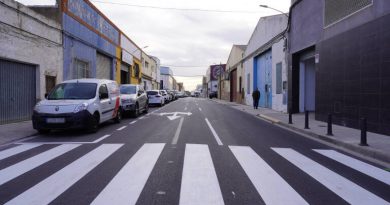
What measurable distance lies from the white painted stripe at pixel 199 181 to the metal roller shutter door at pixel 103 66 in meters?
22.2

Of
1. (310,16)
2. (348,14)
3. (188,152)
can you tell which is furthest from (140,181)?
(310,16)

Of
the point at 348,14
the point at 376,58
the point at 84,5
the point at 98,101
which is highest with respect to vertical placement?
the point at 84,5

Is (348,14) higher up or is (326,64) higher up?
(348,14)

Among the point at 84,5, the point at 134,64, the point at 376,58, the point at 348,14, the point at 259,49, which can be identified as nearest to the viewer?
the point at 376,58

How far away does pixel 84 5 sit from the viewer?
23922 millimetres

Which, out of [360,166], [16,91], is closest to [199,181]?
[360,166]

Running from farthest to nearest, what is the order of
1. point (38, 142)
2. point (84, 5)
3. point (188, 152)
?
point (84, 5) < point (38, 142) < point (188, 152)

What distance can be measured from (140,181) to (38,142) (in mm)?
5363

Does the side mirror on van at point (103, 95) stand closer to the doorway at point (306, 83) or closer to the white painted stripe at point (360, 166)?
the white painted stripe at point (360, 166)

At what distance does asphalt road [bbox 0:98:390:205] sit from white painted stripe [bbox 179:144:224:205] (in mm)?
13

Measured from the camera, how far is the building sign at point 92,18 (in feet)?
71.7

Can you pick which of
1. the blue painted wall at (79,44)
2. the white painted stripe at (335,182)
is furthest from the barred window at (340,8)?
the blue painted wall at (79,44)

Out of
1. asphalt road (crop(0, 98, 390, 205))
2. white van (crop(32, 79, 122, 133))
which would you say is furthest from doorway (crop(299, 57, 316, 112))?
asphalt road (crop(0, 98, 390, 205))

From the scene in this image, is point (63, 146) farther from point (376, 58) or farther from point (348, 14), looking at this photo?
point (348, 14)
